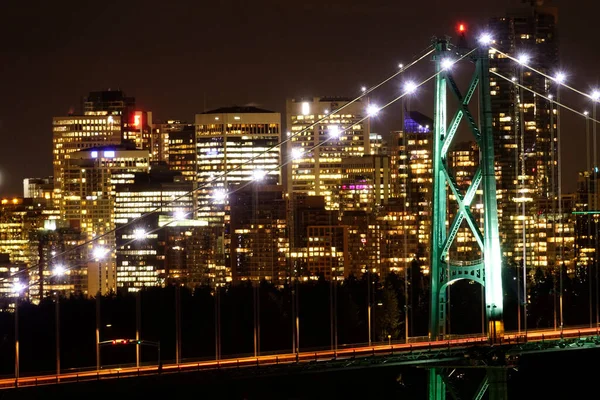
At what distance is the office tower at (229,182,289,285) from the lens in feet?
Result: 374

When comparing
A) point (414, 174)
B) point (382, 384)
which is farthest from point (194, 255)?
point (382, 384)

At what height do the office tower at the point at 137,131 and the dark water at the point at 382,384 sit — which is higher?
the office tower at the point at 137,131

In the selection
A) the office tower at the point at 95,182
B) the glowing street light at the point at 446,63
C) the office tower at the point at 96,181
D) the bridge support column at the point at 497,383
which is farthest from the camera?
the office tower at the point at 96,181

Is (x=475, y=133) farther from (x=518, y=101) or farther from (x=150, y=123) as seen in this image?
(x=150, y=123)

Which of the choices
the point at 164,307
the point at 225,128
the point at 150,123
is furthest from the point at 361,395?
the point at 150,123

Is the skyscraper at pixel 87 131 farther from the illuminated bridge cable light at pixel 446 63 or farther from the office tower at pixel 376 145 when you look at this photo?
the illuminated bridge cable light at pixel 446 63

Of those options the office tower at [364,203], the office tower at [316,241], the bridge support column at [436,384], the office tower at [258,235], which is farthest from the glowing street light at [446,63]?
the office tower at [364,203]

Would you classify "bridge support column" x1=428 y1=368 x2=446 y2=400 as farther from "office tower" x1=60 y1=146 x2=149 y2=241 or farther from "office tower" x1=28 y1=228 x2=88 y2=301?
"office tower" x1=60 y1=146 x2=149 y2=241

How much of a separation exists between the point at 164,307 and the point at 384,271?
147 feet

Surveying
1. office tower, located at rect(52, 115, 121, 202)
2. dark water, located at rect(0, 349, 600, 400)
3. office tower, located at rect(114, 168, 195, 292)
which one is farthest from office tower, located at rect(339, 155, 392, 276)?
dark water, located at rect(0, 349, 600, 400)

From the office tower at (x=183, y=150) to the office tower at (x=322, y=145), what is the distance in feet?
31.8

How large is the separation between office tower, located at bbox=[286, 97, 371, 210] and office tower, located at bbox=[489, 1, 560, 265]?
2058 centimetres

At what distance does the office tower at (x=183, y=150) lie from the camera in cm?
15888

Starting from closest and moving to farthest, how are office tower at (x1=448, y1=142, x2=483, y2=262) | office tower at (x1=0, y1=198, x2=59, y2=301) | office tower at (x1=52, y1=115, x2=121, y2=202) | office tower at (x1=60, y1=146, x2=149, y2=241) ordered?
office tower at (x1=448, y1=142, x2=483, y2=262) < office tower at (x1=0, y1=198, x2=59, y2=301) < office tower at (x1=60, y1=146, x2=149, y2=241) < office tower at (x1=52, y1=115, x2=121, y2=202)
